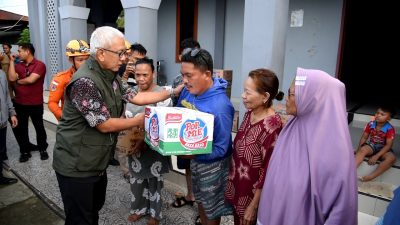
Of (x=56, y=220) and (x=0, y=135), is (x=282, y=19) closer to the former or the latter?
(x=56, y=220)

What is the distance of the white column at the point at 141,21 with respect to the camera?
5.28 m

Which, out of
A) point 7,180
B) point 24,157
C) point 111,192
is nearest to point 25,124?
point 24,157

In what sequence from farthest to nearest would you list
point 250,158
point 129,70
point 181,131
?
point 129,70 → point 250,158 → point 181,131

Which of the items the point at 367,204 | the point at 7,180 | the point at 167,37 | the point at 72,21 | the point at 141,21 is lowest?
the point at 7,180

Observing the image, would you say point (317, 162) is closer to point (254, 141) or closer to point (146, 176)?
point (254, 141)

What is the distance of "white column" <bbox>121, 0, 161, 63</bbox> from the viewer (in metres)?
5.28

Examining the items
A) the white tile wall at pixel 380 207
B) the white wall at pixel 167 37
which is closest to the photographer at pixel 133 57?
the white tile wall at pixel 380 207

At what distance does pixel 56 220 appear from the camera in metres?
3.04

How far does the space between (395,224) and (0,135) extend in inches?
172

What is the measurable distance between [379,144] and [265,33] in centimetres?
187

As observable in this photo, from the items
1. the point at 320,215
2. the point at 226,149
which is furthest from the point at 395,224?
the point at 226,149

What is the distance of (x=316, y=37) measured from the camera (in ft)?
18.8

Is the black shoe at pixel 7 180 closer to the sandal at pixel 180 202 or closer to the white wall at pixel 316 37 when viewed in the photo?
the sandal at pixel 180 202

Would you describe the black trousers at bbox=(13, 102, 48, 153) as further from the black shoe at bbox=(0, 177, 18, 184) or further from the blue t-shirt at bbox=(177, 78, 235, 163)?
the blue t-shirt at bbox=(177, 78, 235, 163)
